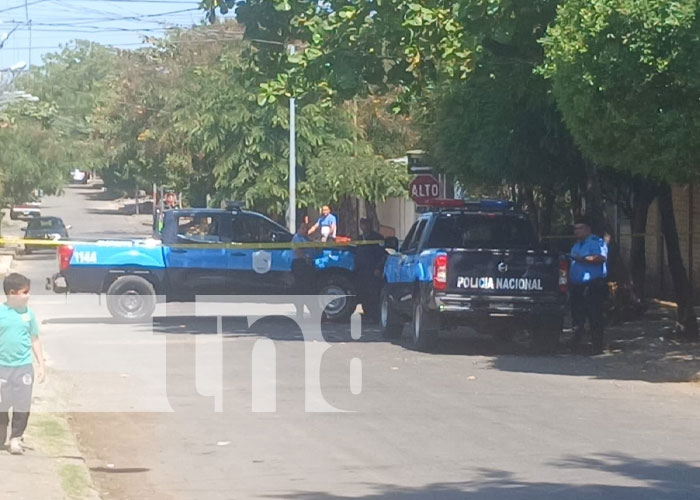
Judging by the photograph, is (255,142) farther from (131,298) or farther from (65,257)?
(65,257)

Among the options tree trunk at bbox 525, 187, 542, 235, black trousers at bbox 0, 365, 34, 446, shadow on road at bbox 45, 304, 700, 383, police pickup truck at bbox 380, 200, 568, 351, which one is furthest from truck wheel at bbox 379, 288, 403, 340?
black trousers at bbox 0, 365, 34, 446

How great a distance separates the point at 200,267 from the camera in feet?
75.2

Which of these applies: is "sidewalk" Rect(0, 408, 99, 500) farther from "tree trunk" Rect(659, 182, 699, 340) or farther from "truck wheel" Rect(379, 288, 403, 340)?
"tree trunk" Rect(659, 182, 699, 340)

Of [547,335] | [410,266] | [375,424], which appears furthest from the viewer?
[410,266]

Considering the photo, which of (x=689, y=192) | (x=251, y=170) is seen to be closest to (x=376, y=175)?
(x=251, y=170)

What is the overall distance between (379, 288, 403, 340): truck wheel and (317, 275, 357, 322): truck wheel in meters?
2.53

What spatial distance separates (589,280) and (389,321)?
3.69 m

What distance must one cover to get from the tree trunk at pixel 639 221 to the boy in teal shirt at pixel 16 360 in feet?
40.2

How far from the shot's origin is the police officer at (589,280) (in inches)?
715

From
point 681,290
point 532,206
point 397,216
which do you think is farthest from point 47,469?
point 397,216

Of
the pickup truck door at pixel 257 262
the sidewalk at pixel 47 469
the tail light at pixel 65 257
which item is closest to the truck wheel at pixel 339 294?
the pickup truck door at pixel 257 262

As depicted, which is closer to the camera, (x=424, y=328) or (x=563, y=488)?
(x=563, y=488)

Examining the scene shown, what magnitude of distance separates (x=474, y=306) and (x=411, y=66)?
378 cm

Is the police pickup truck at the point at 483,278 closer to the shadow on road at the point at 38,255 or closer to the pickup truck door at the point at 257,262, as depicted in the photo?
the pickup truck door at the point at 257,262
